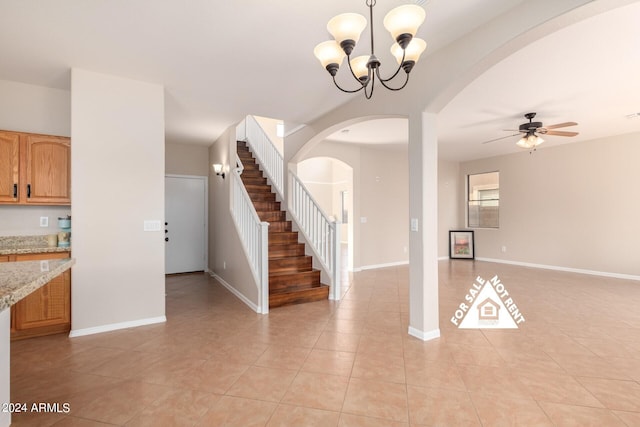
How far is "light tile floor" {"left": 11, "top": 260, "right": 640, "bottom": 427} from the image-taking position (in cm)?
196

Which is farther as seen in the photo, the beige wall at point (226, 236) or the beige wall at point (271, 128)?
the beige wall at point (271, 128)

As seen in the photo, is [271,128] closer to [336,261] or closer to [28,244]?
[336,261]

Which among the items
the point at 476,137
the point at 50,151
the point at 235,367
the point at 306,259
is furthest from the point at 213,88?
the point at 476,137

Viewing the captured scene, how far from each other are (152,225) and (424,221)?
308cm

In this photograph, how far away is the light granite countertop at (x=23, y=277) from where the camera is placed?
47.0 inches

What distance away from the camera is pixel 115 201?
3414mm

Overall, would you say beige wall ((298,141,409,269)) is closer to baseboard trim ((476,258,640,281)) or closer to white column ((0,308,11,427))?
baseboard trim ((476,258,640,281))

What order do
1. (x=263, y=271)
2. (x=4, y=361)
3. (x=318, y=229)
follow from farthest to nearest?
(x=318, y=229) → (x=263, y=271) → (x=4, y=361)

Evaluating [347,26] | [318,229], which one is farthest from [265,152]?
[347,26]

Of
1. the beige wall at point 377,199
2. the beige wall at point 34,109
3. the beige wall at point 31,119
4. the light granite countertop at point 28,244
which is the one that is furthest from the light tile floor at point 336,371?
the beige wall at point 377,199

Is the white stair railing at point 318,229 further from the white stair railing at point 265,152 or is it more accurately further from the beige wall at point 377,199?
the beige wall at point 377,199

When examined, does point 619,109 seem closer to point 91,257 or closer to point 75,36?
point 75,36

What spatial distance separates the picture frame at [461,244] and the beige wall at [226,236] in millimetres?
6198

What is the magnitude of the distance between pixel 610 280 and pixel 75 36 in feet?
28.4
